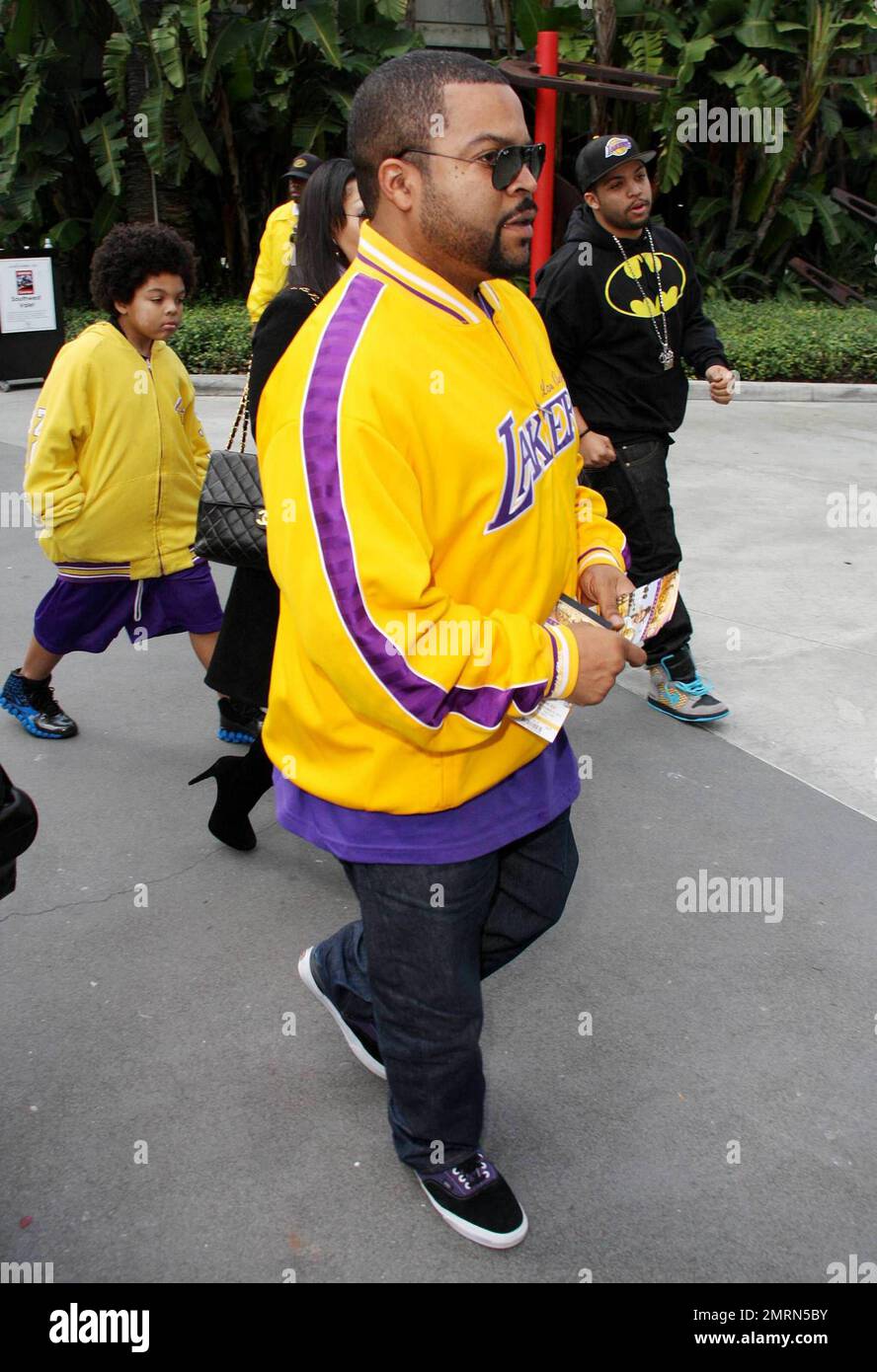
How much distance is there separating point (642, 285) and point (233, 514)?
190cm

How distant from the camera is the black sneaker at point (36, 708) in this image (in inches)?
194

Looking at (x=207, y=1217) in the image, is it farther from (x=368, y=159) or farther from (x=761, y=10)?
(x=761, y=10)

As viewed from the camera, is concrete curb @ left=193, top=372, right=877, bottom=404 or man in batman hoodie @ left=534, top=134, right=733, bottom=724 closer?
man in batman hoodie @ left=534, top=134, right=733, bottom=724

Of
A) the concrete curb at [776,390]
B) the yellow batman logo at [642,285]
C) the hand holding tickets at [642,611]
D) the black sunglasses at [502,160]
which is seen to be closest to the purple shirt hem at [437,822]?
the hand holding tickets at [642,611]

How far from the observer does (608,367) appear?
4633 millimetres

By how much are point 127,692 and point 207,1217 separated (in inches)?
123

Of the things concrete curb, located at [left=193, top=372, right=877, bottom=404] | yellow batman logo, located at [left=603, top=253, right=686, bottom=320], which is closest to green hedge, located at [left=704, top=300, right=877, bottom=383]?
concrete curb, located at [left=193, top=372, right=877, bottom=404]

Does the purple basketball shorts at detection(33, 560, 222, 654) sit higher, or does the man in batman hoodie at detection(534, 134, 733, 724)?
the man in batman hoodie at detection(534, 134, 733, 724)

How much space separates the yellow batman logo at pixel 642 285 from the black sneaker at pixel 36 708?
2.52 meters

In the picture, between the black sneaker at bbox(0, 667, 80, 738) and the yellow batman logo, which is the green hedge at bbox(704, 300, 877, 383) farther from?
the black sneaker at bbox(0, 667, 80, 738)

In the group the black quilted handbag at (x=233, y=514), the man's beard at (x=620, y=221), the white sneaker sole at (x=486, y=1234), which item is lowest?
the white sneaker sole at (x=486, y=1234)

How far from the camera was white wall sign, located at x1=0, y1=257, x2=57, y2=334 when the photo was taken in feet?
39.0

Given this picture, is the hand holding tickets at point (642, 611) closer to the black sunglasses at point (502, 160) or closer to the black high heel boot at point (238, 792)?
the black sunglasses at point (502, 160)

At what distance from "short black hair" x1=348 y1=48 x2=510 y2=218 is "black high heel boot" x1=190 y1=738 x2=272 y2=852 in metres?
2.08
